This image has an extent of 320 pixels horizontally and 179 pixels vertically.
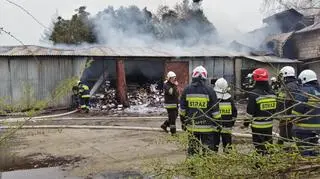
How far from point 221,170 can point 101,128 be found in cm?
987

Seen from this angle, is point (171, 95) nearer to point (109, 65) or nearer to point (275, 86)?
point (275, 86)

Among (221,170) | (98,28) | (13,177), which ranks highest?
(98,28)

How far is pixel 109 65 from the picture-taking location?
70.0 ft

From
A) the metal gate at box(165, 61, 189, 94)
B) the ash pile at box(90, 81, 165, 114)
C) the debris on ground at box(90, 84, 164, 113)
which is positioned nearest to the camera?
the ash pile at box(90, 81, 165, 114)

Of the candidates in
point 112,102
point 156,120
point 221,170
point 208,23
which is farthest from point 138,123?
point 208,23

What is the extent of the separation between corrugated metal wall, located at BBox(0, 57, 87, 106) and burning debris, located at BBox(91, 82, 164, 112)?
1.57 metres

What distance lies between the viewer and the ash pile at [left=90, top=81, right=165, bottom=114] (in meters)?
18.7

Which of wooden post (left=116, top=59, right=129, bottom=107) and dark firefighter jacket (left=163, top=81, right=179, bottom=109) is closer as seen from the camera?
dark firefighter jacket (left=163, top=81, right=179, bottom=109)

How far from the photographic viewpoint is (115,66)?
2161 cm

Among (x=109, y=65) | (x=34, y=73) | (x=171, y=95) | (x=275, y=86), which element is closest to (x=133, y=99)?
(x=109, y=65)

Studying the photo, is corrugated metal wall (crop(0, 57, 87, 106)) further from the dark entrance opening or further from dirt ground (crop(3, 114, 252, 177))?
dirt ground (crop(3, 114, 252, 177))

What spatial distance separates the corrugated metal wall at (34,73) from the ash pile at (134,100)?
1.63 metres

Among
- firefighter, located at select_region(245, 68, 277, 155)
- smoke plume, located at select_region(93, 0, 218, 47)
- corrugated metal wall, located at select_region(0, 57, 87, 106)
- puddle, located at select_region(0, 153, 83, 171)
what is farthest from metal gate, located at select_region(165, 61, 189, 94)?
firefighter, located at select_region(245, 68, 277, 155)

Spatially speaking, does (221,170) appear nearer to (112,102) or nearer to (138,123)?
(138,123)
